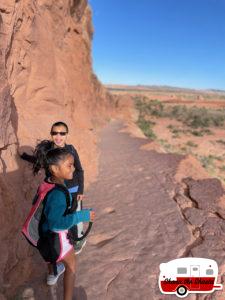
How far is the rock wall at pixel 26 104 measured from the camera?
134 inches

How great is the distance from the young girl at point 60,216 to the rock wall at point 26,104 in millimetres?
662

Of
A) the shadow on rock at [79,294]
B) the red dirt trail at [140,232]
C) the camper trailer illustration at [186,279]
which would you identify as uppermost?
the camper trailer illustration at [186,279]

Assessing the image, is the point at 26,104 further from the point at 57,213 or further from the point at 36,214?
the point at 57,213

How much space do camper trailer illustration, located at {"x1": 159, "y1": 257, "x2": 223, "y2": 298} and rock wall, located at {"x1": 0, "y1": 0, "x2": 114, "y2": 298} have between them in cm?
146

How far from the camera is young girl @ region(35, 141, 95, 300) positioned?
8.52 ft

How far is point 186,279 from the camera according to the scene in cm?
325

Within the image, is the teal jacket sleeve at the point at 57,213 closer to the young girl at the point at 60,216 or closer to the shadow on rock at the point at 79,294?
the young girl at the point at 60,216

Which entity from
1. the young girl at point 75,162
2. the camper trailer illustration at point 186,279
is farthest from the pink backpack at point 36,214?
the camper trailer illustration at point 186,279

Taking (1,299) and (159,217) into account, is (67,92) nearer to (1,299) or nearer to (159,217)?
(159,217)

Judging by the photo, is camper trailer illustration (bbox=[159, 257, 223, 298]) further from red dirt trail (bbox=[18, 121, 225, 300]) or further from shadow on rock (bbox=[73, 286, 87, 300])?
shadow on rock (bbox=[73, 286, 87, 300])

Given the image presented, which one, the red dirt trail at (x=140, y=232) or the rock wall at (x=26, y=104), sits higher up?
the rock wall at (x=26, y=104)

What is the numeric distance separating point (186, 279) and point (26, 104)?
398 centimetres

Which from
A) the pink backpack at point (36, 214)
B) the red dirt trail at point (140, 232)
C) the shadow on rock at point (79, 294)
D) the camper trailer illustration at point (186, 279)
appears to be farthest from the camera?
the red dirt trail at point (140, 232)

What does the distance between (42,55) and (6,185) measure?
4033 millimetres
